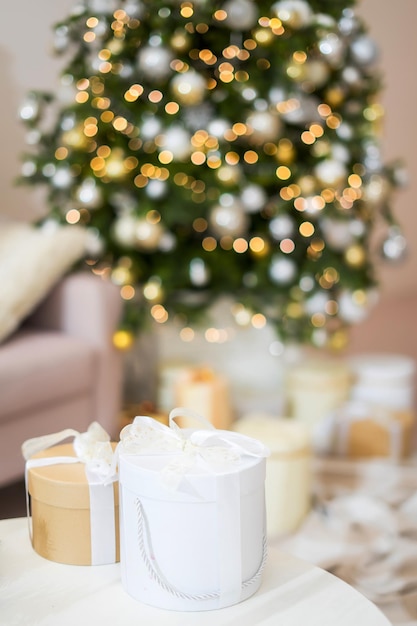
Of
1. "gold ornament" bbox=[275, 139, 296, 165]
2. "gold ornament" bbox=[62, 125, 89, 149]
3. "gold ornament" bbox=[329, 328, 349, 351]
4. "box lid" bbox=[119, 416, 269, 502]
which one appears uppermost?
"gold ornament" bbox=[62, 125, 89, 149]

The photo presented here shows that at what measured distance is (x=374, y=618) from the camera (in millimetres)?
→ 787

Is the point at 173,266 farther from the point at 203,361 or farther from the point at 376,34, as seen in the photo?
the point at 376,34

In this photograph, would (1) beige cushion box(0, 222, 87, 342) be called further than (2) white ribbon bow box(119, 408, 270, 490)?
Yes

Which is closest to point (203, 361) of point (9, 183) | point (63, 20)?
point (9, 183)

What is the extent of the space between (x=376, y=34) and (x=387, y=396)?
2786 mm

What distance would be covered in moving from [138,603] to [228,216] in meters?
1.58

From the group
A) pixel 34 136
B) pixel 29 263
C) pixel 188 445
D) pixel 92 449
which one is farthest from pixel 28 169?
pixel 188 445

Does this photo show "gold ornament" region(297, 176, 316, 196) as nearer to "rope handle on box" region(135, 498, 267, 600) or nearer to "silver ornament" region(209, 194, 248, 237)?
"silver ornament" region(209, 194, 248, 237)

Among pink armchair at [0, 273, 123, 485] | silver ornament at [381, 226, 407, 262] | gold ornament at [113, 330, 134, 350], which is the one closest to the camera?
pink armchair at [0, 273, 123, 485]

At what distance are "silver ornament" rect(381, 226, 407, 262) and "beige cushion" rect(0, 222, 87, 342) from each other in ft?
Answer: 3.50

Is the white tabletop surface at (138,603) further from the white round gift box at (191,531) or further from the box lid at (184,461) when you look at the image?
the box lid at (184,461)

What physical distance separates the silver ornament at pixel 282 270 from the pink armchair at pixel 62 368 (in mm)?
515

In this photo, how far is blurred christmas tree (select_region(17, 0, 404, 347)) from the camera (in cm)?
232

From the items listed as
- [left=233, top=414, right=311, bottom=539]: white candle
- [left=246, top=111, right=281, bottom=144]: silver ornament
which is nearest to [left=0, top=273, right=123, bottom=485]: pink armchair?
[left=233, top=414, right=311, bottom=539]: white candle
